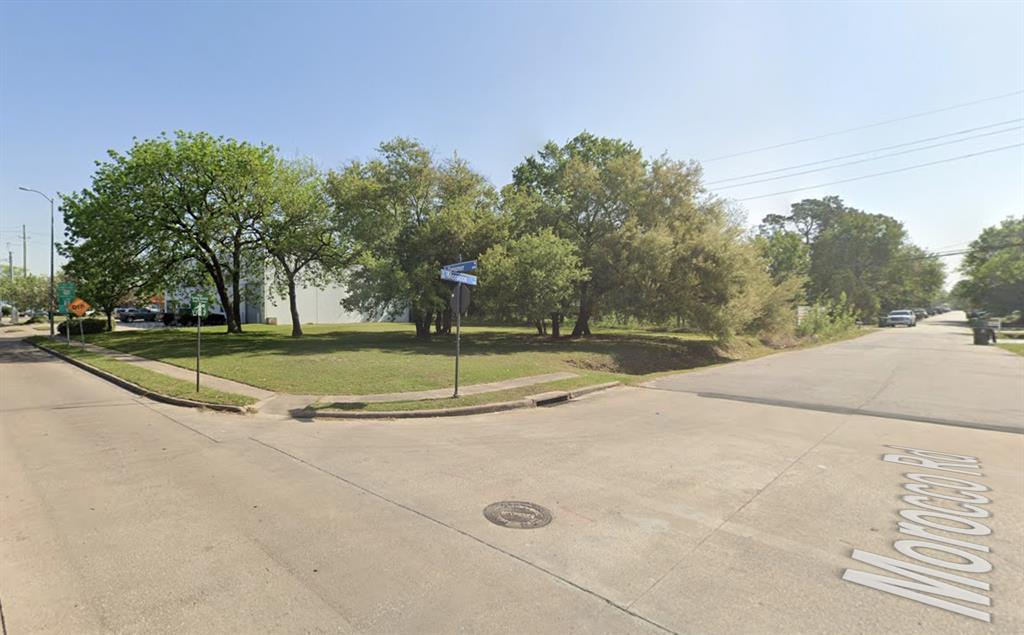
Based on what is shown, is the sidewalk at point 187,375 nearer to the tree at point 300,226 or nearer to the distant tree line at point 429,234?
the distant tree line at point 429,234

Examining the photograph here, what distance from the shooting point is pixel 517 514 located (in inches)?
182

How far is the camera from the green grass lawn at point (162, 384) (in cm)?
1041

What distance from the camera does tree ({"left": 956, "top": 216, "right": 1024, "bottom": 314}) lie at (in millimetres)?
53062

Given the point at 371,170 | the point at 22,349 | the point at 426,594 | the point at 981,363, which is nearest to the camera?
the point at 426,594

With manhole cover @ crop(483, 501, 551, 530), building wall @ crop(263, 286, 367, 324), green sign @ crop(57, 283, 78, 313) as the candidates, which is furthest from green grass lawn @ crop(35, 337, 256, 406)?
building wall @ crop(263, 286, 367, 324)

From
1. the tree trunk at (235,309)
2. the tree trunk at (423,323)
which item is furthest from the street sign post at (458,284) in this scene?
the tree trunk at (235,309)

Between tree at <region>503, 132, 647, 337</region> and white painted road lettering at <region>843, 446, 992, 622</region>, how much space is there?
1922cm

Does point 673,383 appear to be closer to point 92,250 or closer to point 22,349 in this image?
point 92,250

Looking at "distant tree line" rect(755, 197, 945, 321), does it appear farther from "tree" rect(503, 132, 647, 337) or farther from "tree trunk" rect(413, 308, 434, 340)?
"tree trunk" rect(413, 308, 434, 340)

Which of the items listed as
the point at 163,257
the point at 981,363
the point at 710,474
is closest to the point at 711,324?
the point at 981,363

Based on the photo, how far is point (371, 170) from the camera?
86.1ft

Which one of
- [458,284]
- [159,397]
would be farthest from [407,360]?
[159,397]

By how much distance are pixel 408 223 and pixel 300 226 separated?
618cm

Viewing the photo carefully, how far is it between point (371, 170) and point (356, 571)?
25.8 metres
